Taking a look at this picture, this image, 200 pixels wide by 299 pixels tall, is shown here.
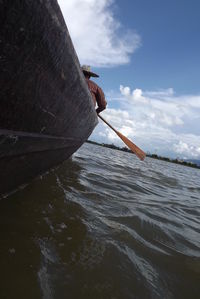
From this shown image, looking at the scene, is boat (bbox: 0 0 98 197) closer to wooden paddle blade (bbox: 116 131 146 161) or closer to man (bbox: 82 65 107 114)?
man (bbox: 82 65 107 114)

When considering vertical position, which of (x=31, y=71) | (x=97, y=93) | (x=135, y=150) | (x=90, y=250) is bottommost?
(x=90, y=250)

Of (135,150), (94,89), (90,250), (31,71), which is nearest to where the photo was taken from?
(31,71)

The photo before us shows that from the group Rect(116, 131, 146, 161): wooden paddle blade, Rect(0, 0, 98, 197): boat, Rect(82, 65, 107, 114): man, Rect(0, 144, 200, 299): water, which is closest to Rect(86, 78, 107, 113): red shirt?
Rect(82, 65, 107, 114): man

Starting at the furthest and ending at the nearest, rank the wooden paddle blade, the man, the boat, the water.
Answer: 1. the wooden paddle blade
2. the man
3. the water
4. the boat

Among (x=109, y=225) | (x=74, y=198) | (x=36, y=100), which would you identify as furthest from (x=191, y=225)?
(x=36, y=100)

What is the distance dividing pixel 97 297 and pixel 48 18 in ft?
5.36

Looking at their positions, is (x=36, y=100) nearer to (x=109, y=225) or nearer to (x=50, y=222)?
(x=50, y=222)

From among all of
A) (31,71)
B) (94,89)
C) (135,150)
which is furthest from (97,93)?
(31,71)

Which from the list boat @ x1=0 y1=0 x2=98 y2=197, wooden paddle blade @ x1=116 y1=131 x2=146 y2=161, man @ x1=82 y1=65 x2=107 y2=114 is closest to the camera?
boat @ x1=0 y1=0 x2=98 y2=197

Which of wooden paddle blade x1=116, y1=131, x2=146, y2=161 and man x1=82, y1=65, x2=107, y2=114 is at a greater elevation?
man x1=82, y1=65, x2=107, y2=114

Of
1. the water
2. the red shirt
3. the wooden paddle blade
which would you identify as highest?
the red shirt

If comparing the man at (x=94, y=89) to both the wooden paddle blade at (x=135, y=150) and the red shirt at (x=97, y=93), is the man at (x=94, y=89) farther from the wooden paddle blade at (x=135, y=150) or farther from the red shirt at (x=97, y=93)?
the wooden paddle blade at (x=135, y=150)

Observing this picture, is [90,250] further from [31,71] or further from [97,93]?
[97,93]

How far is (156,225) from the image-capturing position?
2711mm
